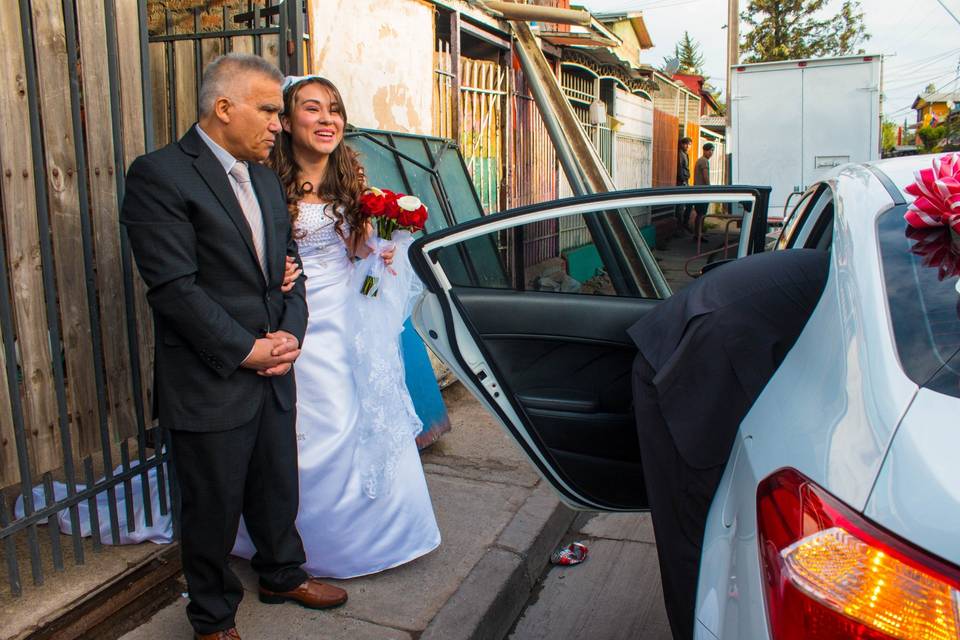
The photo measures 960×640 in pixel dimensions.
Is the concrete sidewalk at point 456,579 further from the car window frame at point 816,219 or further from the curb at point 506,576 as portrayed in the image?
the car window frame at point 816,219

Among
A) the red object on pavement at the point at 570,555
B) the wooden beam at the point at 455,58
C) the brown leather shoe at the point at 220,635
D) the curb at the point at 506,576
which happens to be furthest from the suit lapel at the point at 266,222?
the wooden beam at the point at 455,58

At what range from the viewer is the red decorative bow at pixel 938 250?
1.66m

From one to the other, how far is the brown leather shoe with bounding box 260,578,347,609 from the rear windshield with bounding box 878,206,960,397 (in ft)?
7.09

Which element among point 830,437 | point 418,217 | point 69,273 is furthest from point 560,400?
point 69,273

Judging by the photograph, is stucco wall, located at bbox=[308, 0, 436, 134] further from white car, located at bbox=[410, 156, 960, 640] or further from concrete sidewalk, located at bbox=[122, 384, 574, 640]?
white car, located at bbox=[410, 156, 960, 640]

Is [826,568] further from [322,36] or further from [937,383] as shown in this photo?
[322,36]

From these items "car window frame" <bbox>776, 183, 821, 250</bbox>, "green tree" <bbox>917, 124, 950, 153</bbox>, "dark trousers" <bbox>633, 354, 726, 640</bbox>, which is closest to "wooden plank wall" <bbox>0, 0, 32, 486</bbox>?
"dark trousers" <bbox>633, 354, 726, 640</bbox>

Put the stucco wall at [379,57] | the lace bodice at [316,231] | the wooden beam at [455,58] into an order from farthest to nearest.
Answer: the wooden beam at [455,58] → the stucco wall at [379,57] → the lace bodice at [316,231]

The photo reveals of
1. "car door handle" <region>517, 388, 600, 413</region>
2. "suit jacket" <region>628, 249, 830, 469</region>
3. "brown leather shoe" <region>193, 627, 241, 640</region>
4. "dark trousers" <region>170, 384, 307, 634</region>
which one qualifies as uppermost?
"suit jacket" <region>628, 249, 830, 469</region>

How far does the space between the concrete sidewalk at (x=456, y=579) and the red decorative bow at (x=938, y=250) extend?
1882 mm

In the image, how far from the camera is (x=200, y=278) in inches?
98.0

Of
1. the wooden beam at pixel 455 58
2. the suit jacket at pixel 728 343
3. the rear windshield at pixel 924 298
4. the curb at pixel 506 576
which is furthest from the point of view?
the wooden beam at pixel 455 58

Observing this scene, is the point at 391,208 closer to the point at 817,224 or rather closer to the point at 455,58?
the point at 817,224

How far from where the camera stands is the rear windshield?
54.9 inches
